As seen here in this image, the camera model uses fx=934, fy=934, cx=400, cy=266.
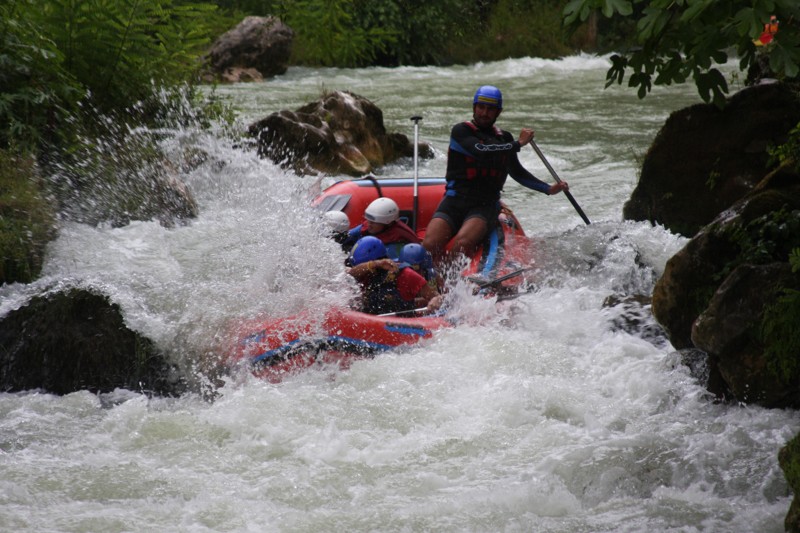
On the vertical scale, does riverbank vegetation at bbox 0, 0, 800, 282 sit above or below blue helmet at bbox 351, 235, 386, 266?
above

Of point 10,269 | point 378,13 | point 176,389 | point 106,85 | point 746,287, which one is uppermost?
point 378,13

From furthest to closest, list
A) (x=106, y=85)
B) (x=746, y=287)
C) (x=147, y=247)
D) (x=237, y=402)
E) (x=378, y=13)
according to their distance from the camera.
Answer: (x=378, y=13) < (x=106, y=85) < (x=147, y=247) < (x=237, y=402) < (x=746, y=287)

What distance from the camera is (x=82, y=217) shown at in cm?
855

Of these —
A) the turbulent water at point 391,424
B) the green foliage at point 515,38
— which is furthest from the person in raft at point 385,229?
the green foliage at point 515,38

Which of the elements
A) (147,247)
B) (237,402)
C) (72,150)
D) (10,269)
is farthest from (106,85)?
(237,402)

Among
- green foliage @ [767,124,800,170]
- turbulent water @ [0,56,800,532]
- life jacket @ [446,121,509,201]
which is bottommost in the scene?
turbulent water @ [0,56,800,532]

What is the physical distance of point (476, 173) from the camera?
316 inches

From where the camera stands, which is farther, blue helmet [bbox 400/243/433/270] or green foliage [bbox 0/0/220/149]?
green foliage [bbox 0/0/220/149]

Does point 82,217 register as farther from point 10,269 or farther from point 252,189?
point 252,189

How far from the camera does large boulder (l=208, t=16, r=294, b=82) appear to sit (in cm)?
1955

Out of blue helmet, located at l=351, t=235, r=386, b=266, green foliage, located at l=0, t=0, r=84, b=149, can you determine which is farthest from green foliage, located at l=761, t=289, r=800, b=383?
green foliage, located at l=0, t=0, r=84, b=149

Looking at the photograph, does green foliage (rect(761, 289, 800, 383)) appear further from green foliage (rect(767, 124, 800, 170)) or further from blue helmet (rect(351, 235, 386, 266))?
blue helmet (rect(351, 235, 386, 266))

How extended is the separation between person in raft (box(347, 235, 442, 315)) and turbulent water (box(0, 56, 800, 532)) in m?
0.17

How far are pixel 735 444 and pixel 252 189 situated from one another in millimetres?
6791
